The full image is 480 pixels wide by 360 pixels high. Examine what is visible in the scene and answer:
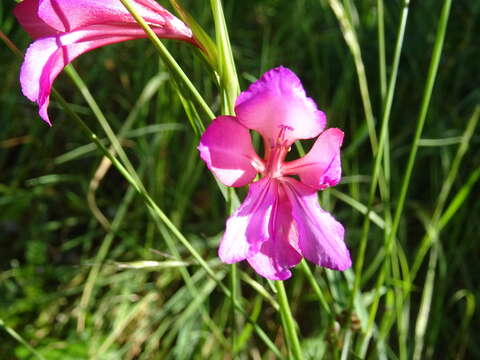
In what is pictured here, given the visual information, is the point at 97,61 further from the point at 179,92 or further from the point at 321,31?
Answer: the point at 179,92

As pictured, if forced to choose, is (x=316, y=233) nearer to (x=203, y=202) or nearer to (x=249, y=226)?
(x=249, y=226)

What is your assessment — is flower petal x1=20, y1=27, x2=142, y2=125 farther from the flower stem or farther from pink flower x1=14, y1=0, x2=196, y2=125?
the flower stem

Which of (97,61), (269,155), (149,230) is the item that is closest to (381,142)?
(269,155)

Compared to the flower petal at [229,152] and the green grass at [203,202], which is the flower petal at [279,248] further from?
the green grass at [203,202]

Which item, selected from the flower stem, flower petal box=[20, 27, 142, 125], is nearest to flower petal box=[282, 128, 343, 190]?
the flower stem

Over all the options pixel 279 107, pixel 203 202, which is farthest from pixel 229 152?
pixel 203 202
